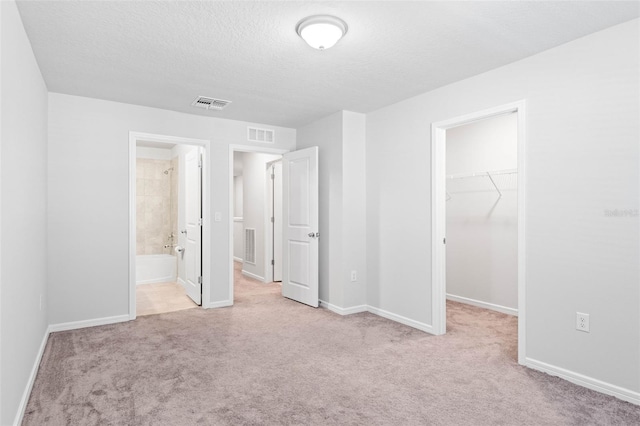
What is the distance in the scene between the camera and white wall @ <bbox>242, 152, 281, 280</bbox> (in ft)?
21.2

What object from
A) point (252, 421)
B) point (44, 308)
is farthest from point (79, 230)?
point (252, 421)

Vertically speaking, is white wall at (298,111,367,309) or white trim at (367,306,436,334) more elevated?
white wall at (298,111,367,309)

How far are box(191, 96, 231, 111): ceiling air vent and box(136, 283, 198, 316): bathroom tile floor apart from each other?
7.93 feet

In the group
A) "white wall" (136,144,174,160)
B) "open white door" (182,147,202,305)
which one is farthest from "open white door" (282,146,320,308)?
"white wall" (136,144,174,160)

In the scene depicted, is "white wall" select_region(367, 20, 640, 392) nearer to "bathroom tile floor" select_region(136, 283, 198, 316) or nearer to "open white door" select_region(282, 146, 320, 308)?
"open white door" select_region(282, 146, 320, 308)

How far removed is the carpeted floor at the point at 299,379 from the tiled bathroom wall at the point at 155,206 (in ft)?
10.5

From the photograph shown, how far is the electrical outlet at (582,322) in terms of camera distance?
2.61 metres

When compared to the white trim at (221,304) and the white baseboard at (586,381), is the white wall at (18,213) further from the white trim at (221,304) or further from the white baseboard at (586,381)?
the white baseboard at (586,381)

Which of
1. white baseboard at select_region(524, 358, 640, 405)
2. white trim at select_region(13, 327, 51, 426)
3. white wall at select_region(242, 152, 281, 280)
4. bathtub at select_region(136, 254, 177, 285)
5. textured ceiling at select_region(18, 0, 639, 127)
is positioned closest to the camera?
white trim at select_region(13, 327, 51, 426)

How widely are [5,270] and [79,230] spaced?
219 cm

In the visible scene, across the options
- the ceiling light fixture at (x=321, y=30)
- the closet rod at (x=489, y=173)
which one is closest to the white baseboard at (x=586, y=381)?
the closet rod at (x=489, y=173)

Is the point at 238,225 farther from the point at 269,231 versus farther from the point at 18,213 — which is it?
the point at 18,213

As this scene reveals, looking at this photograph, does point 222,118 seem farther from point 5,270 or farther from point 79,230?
point 5,270

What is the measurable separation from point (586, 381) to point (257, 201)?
17.1ft
